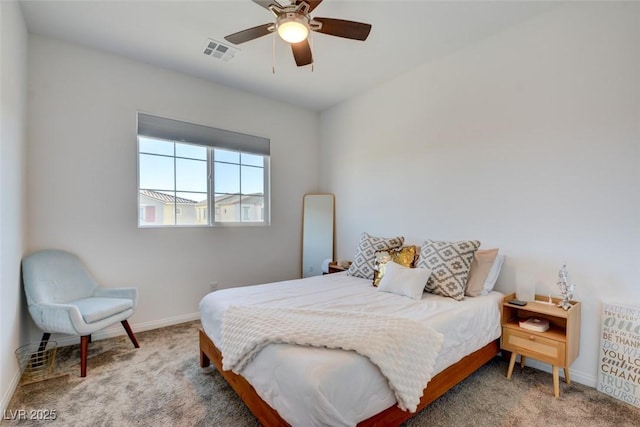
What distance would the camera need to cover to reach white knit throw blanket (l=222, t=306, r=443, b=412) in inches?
54.5

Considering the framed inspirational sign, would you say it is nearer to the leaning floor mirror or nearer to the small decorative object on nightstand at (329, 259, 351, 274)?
the small decorative object on nightstand at (329, 259, 351, 274)

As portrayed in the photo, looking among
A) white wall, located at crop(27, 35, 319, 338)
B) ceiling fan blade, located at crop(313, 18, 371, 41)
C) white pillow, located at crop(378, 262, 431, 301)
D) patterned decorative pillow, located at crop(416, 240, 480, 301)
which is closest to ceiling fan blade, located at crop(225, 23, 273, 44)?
ceiling fan blade, located at crop(313, 18, 371, 41)

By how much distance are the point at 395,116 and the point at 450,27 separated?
1074 millimetres

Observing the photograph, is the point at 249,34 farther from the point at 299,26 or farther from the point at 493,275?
the point at 493,275

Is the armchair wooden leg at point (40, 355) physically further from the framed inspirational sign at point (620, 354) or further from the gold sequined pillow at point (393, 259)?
the framed inspirational sign at point (620, 354)

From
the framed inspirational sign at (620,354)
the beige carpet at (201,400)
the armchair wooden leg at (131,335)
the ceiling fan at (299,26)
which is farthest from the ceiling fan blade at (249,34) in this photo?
the framed inspirational sign at (620,354)

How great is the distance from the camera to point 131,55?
294 cm

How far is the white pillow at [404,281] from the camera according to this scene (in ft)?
7.43

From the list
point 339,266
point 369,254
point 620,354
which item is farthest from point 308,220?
point 620,354

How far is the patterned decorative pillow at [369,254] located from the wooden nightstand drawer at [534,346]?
A: 1.15m

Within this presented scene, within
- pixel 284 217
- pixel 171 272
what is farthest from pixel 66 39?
pixel 284 217

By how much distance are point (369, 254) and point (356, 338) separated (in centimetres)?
162

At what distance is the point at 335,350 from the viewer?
4.43ft

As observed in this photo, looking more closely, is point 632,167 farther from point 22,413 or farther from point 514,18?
point 22,413
